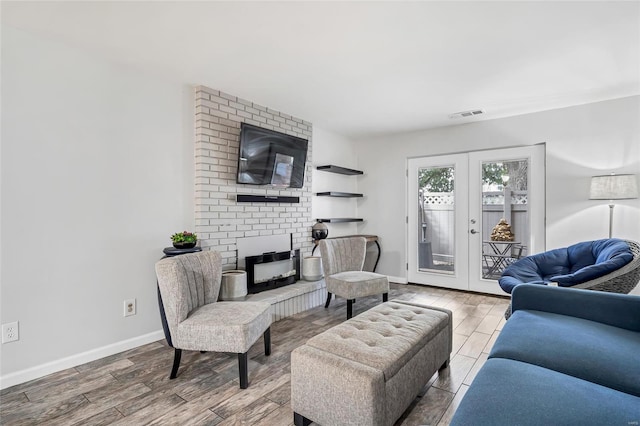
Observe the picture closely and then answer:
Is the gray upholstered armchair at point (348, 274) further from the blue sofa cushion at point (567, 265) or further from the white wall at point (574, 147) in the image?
the white wall at point (574, 147)

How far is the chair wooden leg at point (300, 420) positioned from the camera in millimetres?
1683

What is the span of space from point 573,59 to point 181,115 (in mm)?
3407

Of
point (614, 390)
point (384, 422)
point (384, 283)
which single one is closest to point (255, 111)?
point (384, 283)

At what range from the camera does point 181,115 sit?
3080mm

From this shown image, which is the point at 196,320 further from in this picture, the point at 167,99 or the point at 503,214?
the point at 503,214

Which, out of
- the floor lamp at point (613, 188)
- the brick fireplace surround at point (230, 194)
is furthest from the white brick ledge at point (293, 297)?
the floor lamp at point (613, 188)

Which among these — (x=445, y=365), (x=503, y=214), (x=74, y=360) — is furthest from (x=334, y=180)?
(x=74, y=360)

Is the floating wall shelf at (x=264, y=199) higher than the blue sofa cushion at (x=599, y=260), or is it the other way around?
the floating wall shelf at (x=264, y=199)

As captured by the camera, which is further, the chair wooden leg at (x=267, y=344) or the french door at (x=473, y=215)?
the french door at (x=473, y=215)

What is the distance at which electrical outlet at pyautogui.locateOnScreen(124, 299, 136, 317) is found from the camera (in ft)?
8.85

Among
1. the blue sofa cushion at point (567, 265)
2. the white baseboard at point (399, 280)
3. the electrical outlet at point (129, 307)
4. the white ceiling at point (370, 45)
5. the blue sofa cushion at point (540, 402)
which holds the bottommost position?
the white baseboard at point (399, 280)

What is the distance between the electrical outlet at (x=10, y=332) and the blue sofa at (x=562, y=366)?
2720mm

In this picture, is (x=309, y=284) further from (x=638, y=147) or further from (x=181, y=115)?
(x=638, y=147)

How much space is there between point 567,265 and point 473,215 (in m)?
1.47
